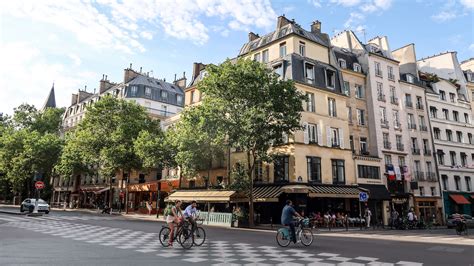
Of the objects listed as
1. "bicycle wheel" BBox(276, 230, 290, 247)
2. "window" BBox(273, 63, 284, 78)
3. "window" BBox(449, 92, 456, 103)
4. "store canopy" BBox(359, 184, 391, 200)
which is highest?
"window" BBox(449, 92, 456, 103)

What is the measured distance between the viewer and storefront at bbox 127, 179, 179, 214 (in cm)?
3720

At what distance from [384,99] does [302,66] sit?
11.6 metres

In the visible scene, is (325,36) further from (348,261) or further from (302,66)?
(348,261)

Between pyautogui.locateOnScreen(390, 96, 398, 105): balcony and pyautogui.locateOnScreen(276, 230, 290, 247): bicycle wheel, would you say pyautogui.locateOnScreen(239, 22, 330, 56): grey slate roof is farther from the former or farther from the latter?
pyautogui.locateOnScreen(276, 230, 290, 247): bicycle wheel

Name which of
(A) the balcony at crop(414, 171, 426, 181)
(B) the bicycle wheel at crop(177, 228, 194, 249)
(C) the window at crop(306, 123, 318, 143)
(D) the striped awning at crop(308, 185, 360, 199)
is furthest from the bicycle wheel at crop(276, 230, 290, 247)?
(A) the balcony at crop(414, 171, 426, 181)

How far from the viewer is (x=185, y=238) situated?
1094cm

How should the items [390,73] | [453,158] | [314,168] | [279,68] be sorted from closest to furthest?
[314,168]
[279,68]
[390,73]
[453,158]

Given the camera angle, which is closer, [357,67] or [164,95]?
[357,67]

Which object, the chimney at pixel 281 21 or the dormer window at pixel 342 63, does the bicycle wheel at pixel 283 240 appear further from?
the dormer window at pixel 342 63

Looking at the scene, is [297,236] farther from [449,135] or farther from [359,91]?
[449,135]

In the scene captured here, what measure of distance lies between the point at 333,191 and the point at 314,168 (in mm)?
2362

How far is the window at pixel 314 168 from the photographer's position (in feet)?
88.6

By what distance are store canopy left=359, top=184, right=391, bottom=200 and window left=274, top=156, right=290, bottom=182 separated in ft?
27.3

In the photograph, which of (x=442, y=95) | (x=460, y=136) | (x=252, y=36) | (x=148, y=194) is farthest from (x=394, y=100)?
(x=148, y=194)
